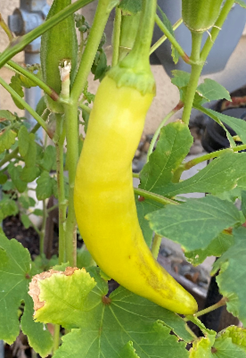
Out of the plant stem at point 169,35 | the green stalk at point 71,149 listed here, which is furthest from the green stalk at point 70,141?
the plant stem at point 169,35

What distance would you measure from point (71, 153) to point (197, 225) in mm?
161

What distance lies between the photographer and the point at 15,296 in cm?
47

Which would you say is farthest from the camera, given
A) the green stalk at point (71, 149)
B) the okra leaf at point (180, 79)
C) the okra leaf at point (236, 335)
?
the okra leaf at point (180, 79)

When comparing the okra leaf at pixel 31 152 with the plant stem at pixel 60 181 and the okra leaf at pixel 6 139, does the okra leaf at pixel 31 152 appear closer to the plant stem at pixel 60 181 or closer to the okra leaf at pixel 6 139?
the okra leaf at pixel 6 139

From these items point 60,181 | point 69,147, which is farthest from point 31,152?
point 69,147

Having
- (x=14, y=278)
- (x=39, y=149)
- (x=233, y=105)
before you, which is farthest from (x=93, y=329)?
(x=233, y=105)

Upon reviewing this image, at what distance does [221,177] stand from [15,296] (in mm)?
309

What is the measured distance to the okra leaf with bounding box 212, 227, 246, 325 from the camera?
0.25 m

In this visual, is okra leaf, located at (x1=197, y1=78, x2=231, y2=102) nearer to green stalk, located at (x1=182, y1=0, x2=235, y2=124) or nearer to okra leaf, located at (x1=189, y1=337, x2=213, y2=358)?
green stalk, located at (x1=182, y1=0, x2=235, y2=124)

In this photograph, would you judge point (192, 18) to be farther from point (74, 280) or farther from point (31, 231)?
point (31, 231)

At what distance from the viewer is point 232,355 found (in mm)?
428

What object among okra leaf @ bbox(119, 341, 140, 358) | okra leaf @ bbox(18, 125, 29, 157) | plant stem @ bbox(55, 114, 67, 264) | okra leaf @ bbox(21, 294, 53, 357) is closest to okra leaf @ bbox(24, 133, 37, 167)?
okra leaf @ bbox(18, 125, 29, 157)

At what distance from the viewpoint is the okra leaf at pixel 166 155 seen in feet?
1.43

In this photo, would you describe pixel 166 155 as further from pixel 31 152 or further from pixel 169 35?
pixel 31 152
